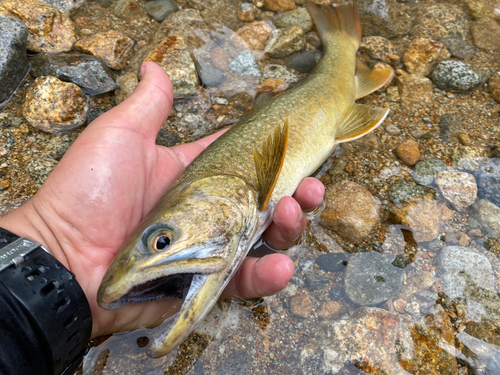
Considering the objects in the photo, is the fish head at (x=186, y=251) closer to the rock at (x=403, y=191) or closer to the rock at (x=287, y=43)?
the rock at (x=403, y=191)

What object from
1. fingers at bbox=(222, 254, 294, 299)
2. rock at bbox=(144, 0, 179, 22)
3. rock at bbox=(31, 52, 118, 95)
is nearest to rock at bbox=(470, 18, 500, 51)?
rock at bbox=(144, 0, 179, 22)

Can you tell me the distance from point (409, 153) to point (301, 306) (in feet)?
8.28

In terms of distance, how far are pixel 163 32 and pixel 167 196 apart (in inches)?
151

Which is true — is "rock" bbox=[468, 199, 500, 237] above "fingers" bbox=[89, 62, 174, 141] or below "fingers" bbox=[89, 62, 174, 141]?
below

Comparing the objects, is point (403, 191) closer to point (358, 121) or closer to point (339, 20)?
point (358, 121)

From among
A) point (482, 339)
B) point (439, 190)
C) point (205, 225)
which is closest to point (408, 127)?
point (439, 190)

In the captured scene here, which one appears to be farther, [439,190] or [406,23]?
[406,23]

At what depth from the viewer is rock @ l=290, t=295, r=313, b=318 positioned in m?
3.34

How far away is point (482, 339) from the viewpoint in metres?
3.21

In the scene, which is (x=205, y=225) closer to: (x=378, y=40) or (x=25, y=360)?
(x=25, y=360)

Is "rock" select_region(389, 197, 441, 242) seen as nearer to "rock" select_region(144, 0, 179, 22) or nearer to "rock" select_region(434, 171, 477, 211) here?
"rock" select_region(434, 171, 477, 211)

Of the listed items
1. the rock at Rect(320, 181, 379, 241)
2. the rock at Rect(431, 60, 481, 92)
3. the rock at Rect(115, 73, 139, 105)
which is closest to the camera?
the rock at Rect(320, 181, 379, 241)

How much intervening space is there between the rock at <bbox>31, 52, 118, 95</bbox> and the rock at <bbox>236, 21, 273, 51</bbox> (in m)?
2.30

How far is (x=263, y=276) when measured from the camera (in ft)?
8.87
